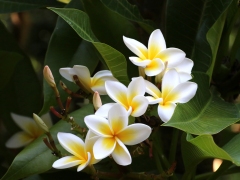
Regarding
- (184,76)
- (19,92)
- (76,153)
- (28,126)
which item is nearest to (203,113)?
(184,76)

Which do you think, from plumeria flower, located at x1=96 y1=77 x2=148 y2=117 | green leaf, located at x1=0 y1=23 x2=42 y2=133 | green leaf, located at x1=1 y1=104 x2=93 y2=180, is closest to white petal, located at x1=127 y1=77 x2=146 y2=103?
plumeria flower, located at x1=96 y1=77 x2=148 y2=117

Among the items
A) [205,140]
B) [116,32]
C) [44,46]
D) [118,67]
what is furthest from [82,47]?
[44,46]

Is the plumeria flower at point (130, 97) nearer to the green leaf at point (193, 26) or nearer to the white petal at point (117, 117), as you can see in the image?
the white petal at point (117, 117)

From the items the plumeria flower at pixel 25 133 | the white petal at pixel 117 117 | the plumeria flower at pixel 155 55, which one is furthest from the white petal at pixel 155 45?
the plumeria flower at pixel 25 133

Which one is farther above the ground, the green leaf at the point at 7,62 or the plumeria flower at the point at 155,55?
the plumeria flower at the point at 155,55

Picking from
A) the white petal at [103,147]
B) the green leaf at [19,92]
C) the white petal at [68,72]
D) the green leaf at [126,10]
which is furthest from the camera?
the green leaf at [19,92]

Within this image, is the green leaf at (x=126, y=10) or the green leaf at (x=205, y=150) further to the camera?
the green leaf at (x=126, y=10)

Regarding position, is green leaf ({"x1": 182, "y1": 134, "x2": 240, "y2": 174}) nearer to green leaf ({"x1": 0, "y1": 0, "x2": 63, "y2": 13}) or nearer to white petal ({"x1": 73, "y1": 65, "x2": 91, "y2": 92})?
white petal ({"x1": 73, "y1": 65, "x2": 91, "y2": 92})

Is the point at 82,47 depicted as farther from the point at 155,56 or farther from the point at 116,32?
the point at 155,56
